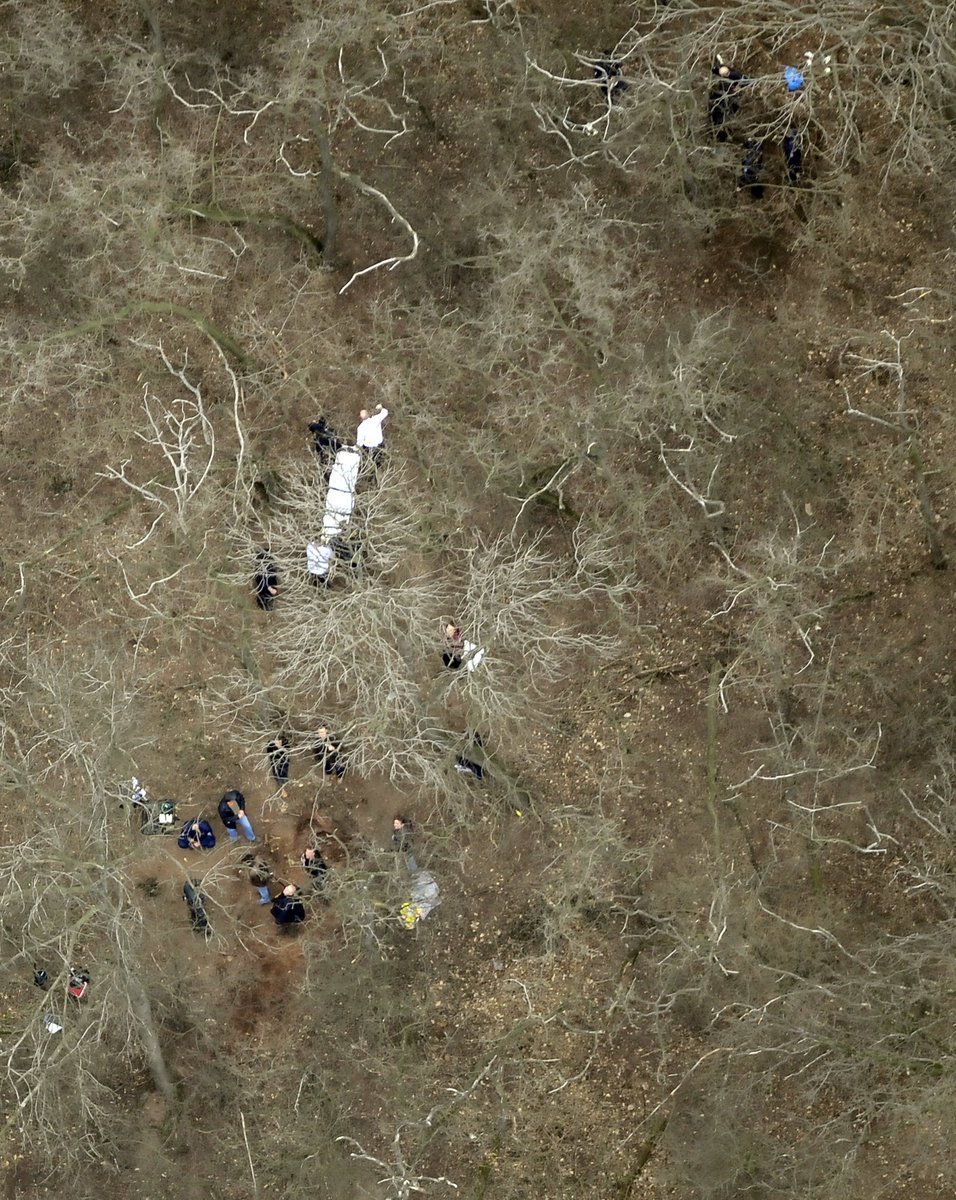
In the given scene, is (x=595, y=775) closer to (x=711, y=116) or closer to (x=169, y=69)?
(x=711, y=116)

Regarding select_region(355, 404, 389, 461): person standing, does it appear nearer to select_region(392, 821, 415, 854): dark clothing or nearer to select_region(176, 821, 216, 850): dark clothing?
select_region(392, 821, 415, 854): dark clothing

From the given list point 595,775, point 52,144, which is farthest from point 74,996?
point 52,144

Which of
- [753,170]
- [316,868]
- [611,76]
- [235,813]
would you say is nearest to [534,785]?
[316,868]

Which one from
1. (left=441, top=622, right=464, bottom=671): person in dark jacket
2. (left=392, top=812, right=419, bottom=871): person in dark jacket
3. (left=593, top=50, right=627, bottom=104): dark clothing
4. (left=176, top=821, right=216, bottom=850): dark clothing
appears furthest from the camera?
(left=176, top=821, right=216, bottom=850): dark clothing

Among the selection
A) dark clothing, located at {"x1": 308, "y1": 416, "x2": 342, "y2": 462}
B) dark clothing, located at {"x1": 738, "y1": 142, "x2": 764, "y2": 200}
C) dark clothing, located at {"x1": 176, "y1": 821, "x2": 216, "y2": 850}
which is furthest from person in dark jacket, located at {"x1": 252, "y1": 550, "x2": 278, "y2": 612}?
dark clothing, located at {"x1": 738, "y1": 142, "x2": 764, "y2": 200}

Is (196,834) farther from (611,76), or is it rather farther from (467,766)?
(611,76)
